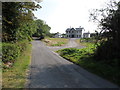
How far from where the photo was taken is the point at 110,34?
10.0 meters

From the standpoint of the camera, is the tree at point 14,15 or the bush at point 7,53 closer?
the bush at point 7,53

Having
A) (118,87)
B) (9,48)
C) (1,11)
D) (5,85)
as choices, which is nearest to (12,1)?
(1,11)

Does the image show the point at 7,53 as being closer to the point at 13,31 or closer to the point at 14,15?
the point at 14,15

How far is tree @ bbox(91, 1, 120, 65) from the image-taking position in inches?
338

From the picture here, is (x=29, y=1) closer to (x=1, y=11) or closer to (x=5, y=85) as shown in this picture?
(x=1, y=11)

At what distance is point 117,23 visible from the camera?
8938 mm

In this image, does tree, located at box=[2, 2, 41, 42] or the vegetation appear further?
tree, located at box=[2, 2, 41, 42]

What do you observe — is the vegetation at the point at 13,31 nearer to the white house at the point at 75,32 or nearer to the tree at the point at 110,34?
the tree at the point at 110,34

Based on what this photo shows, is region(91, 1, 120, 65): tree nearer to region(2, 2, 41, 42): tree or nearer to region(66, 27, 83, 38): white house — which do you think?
region(2, 2, 41, 42): tree

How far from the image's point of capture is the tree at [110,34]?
8580 millimetres

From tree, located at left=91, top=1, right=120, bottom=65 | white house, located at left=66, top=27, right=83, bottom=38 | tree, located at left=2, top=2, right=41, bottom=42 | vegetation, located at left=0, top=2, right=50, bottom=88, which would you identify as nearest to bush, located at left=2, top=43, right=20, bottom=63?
vegetation, located at left=0, top=2, right=50, bottom=88

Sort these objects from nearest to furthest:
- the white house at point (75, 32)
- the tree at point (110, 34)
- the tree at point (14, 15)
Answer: the tree at point (110, 34) < the tree at point (14, 15) < the white house at point (75, 32)

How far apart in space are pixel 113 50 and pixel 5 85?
674cm

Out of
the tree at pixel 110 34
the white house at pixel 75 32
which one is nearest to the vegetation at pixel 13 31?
the tree at pixel 110 34
